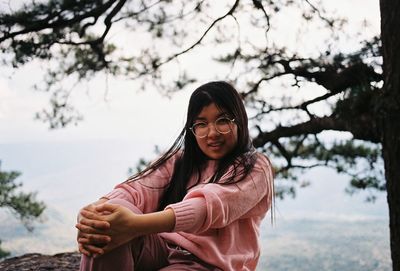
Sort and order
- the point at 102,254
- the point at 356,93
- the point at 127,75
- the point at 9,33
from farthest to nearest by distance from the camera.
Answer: the point at 127,75
the point at 9,33
the point at 356,93
the point at 102,254

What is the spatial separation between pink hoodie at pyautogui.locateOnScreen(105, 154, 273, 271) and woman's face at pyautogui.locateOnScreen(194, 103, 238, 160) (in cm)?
5

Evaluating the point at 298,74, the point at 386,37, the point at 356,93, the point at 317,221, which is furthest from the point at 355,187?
the point at 317,221

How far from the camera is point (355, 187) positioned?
3535 mm

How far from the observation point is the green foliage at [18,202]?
4.33 meters

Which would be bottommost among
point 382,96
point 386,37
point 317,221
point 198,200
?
point 317,221

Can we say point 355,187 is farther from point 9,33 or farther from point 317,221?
point 317,221

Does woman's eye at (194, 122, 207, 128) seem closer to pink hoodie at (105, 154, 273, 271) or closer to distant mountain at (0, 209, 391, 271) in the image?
pink hoodie at (105, 154, 273, 271)

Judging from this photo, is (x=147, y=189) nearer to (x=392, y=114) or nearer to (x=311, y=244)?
(x=392, y=114)

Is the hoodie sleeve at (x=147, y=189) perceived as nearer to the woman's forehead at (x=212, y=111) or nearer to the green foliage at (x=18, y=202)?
the woman's forehead at (x=212, y=111)

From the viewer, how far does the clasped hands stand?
38.1 inches

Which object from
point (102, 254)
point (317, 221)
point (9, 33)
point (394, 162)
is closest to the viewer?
point (102, 254)

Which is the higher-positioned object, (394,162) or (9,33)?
(9,33)

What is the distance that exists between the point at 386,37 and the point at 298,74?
161 centimetres

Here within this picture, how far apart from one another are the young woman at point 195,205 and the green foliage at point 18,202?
3.35m
